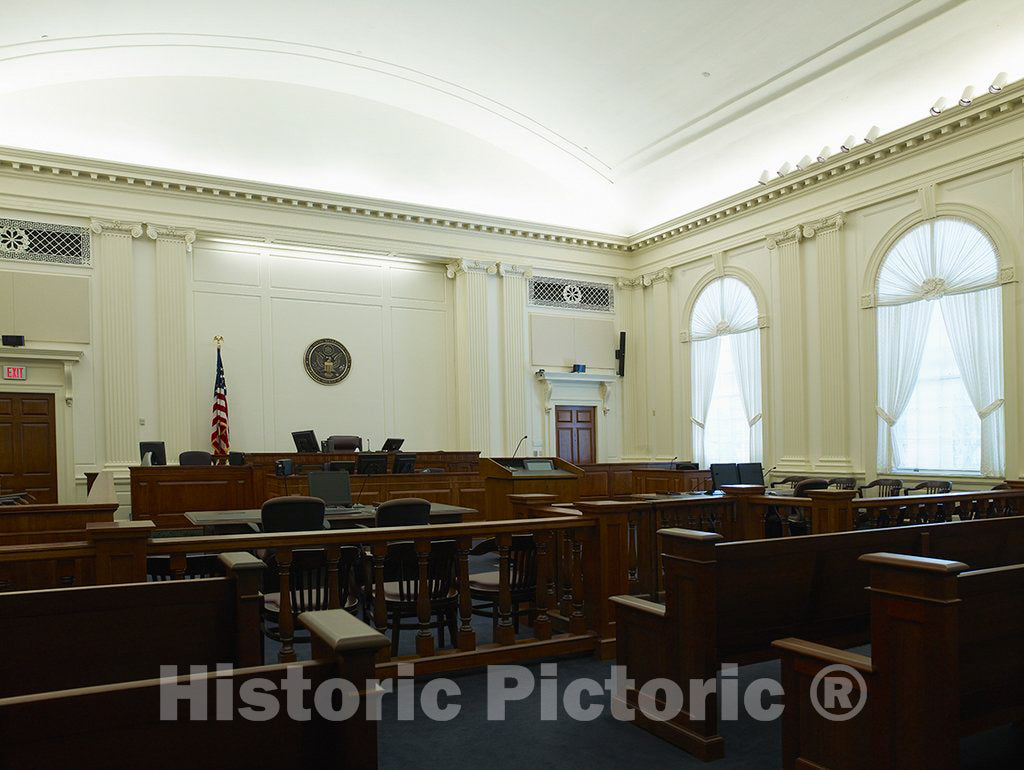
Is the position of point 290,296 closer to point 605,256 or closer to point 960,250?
point 605,256

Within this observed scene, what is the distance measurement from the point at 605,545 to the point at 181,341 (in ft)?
31.5

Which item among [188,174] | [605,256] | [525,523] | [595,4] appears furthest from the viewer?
[605,256]

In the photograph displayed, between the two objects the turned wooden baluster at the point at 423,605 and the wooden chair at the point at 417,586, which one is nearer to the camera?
the turned wooden baluster at the point at 423,605

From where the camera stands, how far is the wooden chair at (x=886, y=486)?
958 centimetres

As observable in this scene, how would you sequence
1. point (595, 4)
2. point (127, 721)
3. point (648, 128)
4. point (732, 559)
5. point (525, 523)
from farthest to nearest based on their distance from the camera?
point (648, 128) < point (595, 4) < point (525, 523) < point (732, 559) < point (127, 721)

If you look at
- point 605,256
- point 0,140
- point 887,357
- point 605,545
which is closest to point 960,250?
point 887,357

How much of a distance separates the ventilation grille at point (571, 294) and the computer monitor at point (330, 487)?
8371 mm

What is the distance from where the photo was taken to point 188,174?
38.0 ft

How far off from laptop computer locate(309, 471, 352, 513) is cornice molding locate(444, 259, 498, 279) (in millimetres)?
7744

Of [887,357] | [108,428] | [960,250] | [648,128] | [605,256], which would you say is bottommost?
[108,428]

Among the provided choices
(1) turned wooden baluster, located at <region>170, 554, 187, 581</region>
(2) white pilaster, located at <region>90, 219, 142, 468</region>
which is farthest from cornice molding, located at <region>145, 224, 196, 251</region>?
(1) turned wooden baluster, located at <region>170, 554, 187, 581</region>

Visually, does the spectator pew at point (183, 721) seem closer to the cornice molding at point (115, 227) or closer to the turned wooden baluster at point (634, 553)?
the turned wooden baluster at point (634, 553)

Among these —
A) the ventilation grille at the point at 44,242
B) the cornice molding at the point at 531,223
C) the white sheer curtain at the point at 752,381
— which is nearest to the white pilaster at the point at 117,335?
the ventilation grille at the point at 44,242

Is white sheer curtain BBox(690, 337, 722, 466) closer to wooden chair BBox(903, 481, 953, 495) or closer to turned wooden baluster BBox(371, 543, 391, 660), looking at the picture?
wooden chair BBox(903, 481, 953, 495)
